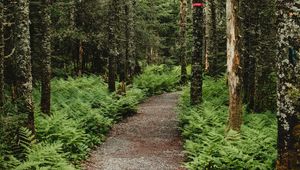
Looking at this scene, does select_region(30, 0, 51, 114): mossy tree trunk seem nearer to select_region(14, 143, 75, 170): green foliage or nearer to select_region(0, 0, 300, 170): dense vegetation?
select_region(0, 0, 300, 170): dense vegetation

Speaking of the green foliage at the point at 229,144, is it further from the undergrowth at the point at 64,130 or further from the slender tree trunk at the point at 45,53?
the slender tree trunk at the point at 45,53

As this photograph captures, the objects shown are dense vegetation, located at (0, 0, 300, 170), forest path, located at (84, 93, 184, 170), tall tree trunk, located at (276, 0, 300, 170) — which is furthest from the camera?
forest path, located at (84, 93, 184, 170)

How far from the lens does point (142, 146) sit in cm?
1259

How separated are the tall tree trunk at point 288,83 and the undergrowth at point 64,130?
4.88 metres

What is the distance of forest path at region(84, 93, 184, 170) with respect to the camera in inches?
414

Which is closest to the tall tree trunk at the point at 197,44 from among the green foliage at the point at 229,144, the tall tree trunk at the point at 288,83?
the green foliage at the point at 229,144

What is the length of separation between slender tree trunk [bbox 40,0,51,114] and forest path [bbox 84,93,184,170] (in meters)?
2.52

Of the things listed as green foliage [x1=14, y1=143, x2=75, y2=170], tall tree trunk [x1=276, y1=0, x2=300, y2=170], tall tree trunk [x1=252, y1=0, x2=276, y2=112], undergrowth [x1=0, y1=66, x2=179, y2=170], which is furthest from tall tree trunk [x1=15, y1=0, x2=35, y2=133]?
tall tree trunk [x1=252, y1=0, x2=276, y2=112]

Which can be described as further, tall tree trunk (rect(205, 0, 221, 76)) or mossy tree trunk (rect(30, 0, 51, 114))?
tall tree trunk (rect(205, 0, 221, 76))

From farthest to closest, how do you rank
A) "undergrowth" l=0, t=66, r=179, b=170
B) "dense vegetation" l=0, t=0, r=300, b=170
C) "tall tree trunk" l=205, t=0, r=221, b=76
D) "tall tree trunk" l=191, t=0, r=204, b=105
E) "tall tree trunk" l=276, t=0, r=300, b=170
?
"tall tree trunk" l=205, t=0, r=221, b=76
"tall tree trunk" l=191, t=0, r=204, b=105
"undergrowth" l=0, t=66, r=179, b=170
"dense vegetation" l=0, t=0, r=300, b=170
"tall tree trunk" l=276, t=0, r=300, b=170

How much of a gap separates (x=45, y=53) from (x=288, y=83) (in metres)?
9.01

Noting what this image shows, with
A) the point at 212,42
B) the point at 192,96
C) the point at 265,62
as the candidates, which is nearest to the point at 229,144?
the point at 192,96

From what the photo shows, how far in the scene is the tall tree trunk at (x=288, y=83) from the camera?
5.34m

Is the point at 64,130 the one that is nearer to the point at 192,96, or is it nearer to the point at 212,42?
the point at 192,96
